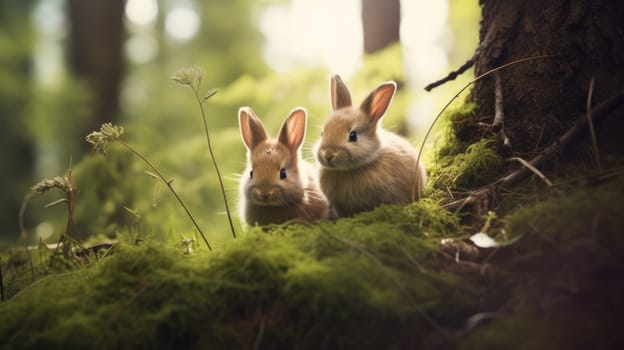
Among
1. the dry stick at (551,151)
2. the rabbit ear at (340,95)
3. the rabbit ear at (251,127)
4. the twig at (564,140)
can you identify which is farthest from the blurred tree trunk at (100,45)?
the twig at (564,140)

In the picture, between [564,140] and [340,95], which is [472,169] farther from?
[340,95]

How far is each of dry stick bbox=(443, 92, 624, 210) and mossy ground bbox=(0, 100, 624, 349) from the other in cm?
19

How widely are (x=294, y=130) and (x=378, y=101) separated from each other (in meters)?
0.69

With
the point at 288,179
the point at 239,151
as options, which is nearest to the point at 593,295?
the point at 288,179

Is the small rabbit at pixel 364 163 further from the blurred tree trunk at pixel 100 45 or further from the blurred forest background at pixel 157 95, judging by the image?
the blurred tree trunk at pixel 100 45

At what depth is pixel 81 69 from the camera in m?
9.31

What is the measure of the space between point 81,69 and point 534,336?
31.4 ft

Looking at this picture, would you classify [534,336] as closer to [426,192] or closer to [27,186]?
[426,192]

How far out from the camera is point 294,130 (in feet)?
12.2

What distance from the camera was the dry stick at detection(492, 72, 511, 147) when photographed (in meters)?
2.97

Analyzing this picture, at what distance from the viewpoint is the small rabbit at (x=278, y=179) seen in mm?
3402

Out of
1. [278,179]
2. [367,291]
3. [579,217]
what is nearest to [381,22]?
[278,179]

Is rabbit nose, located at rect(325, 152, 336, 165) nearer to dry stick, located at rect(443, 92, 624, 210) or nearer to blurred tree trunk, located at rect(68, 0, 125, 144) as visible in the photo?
dry stick, located at rect(443, 92, 624, 210)

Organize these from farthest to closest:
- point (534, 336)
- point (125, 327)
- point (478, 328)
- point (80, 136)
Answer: point (80, 136) → point (125, 327) → point (478, 328) → point (534, 336)
